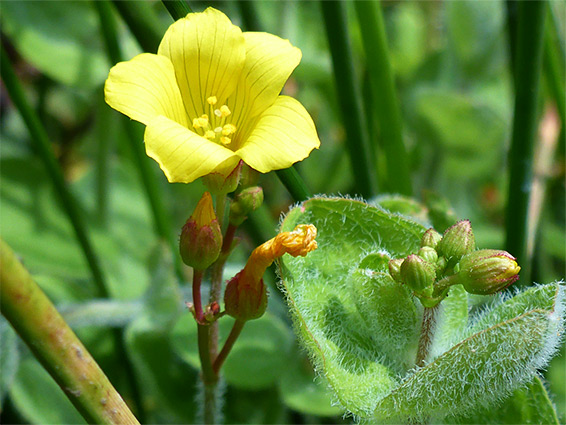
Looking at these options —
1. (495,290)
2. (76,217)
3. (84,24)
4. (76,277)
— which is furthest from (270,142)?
(84,24)

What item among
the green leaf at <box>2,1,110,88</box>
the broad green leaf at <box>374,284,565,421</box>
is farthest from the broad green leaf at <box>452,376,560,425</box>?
the green leaf at <box>2,1,110,88</box>

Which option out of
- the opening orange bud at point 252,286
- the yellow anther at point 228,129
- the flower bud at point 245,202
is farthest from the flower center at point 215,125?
the opening orange bud at point 252,286

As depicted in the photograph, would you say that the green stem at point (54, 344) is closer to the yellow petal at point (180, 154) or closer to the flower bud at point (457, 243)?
the yellow petal at point (180, 154)

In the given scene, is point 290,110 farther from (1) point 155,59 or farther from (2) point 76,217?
(2) point 76,217

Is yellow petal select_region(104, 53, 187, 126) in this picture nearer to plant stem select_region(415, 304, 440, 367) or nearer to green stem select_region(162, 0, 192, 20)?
green stem select_region(162, 0, 192, 20)

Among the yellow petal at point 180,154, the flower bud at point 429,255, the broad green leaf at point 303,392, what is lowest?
the broad green leaf at point 303,392
